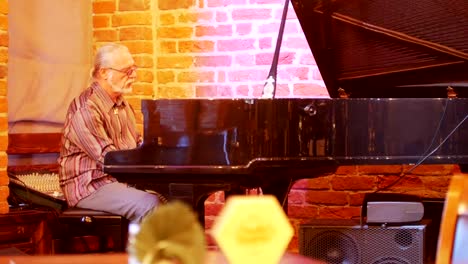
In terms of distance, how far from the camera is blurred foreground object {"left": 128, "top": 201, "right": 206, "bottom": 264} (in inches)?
37.6

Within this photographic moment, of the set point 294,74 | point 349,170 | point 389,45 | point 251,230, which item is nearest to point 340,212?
point 349,170

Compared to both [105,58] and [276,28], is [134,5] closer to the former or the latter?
[105,58]

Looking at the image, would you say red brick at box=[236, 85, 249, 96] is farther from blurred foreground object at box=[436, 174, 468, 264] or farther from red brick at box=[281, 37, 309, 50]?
blurred foreground object at box=[436, 174, 468, 264]

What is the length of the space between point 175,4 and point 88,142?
125 centimetres

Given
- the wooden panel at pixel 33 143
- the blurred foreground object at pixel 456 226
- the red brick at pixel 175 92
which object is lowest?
the wooden panel at pixel 33 143

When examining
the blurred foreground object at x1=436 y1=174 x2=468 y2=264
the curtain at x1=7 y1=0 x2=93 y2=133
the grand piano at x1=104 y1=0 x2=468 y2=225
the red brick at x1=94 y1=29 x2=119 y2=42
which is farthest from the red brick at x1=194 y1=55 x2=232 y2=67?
the blurred foreground object at x1=436 y1=174 x2=468 y2=264

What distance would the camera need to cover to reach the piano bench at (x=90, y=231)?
11.6 ft

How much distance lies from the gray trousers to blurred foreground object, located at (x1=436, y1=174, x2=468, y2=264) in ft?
8.30

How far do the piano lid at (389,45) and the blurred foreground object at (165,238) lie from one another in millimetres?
2446

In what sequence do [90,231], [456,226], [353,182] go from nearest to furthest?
[456,226] → [90,231] → [353,182]

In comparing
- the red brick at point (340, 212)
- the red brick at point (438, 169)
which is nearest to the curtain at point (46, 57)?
the red brick at point (340, 212)

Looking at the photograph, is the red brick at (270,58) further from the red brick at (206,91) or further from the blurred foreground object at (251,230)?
the blurred foreground object at (251,230)

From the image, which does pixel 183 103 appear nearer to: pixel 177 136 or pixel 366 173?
pixel 177 136

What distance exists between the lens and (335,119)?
313 centimetres
